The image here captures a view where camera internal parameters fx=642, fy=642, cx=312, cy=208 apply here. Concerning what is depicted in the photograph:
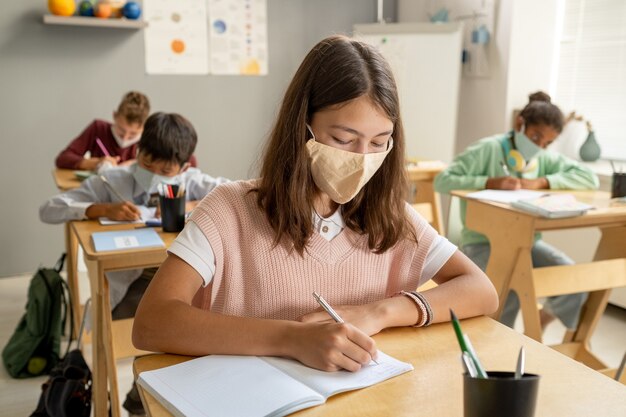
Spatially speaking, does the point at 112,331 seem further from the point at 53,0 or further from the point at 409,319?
the point at 53,0

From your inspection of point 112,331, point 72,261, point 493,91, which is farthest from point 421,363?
point 493,91

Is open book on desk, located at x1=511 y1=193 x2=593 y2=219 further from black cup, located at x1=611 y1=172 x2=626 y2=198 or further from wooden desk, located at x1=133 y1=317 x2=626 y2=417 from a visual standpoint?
wooden desk, located at x1=133 y1=317 x2=626 y2=417

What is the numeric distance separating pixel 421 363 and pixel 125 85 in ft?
12.2

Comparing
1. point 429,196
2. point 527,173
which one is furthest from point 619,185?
point 429,196

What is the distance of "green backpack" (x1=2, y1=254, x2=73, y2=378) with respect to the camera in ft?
8.90

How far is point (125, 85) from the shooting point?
14.0ft

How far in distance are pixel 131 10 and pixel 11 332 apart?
2042mm

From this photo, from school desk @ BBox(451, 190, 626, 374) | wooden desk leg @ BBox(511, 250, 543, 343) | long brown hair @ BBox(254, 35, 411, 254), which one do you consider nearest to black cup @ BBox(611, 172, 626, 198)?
school desk @ BBox(451, 190, 626, 374)

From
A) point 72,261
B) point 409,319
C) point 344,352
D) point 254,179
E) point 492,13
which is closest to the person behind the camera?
point 344,352

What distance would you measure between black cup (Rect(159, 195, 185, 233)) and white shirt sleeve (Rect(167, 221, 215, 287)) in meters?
0.92

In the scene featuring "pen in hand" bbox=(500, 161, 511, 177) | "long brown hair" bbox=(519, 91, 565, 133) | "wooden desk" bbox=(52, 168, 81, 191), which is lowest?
"wooden desk" bbox=(52, 168, 81, 191)

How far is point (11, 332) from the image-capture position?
3234 millimetres

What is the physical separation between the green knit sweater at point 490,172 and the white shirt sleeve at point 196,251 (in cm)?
198

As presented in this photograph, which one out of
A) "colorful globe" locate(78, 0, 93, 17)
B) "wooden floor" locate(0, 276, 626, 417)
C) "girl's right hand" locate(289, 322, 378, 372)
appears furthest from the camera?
"colorful globe" locate(78, 0, 93, 17)
